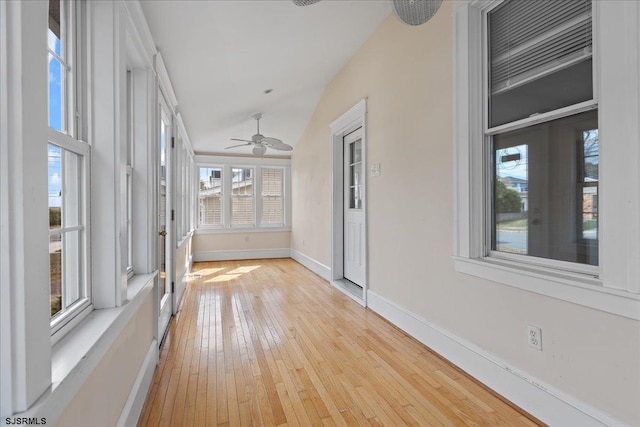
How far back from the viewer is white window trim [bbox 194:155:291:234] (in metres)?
6.77

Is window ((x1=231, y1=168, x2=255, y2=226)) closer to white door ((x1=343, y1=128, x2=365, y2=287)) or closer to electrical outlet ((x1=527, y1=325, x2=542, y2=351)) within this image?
white door ((x1=343, y1=128, x2=365, y2=287))

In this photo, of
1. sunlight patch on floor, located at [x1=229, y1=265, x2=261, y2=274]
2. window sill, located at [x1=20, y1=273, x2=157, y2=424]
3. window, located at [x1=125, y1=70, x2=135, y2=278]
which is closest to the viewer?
window sill, located at [x1=20, y1=273, x2=157, y2=424]

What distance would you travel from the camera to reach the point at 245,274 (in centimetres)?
540

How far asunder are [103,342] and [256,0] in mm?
2632

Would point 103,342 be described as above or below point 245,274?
above

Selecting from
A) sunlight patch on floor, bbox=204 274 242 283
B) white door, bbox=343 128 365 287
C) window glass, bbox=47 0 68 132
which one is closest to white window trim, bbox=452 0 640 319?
window glass, bbox=47 0 68 132

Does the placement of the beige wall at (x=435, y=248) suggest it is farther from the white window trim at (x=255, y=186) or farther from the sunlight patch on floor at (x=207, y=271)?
the sunlight patch on floor at (x=207, y=271)

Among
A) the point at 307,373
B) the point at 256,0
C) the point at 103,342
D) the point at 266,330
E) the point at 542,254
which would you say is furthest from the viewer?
the point at 266,330

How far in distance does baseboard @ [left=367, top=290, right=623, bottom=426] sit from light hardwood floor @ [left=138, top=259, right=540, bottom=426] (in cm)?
6

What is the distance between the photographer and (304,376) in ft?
6.98

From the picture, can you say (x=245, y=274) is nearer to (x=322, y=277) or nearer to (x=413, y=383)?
(x=322, y=277)

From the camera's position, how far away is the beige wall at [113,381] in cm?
105

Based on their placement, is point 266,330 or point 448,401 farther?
point 266,330

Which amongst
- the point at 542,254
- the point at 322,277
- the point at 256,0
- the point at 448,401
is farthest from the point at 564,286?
the point at 322,277
